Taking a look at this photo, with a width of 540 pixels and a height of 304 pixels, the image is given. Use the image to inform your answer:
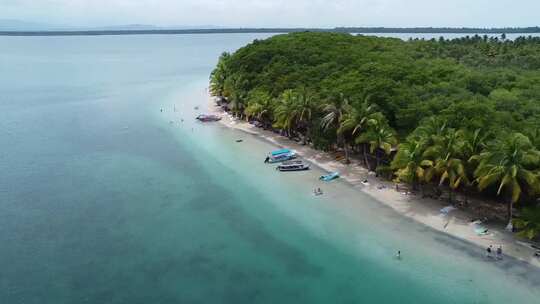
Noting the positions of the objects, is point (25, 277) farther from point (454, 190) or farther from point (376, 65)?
point (376, 65)

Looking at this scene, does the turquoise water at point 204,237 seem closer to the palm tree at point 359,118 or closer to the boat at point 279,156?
the boat at point 279,156

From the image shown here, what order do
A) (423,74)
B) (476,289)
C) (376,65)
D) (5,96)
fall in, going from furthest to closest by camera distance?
(5,96) → (376,65) → (423,74) → (476,289)

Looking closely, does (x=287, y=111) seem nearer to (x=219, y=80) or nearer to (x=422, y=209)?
(x=422, y=209)

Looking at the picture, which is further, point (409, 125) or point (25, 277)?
point (409, 125)

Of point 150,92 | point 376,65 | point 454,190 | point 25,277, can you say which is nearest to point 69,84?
point 150,92

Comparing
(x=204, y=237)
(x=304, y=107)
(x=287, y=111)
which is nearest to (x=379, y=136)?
(x=304, y=107)
